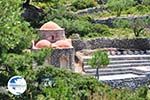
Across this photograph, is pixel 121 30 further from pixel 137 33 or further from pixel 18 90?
pixel 18 90

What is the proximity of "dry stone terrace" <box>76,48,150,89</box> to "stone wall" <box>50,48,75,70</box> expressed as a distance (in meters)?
0.98

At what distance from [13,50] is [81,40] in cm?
1287

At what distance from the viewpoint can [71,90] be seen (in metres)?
25.9

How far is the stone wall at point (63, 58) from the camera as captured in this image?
1428 inches

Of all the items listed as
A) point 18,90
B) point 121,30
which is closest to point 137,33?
point 121,30

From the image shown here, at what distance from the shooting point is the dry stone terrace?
1348 inches

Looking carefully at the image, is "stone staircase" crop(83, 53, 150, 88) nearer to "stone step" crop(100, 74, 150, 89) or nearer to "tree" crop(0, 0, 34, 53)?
"stone step" crop(100, 74, 150, 89)

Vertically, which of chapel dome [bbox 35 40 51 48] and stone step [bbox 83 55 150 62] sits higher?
chapel dome [bbox 35 40 51 48]

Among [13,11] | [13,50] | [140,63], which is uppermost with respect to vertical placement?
[13,11]

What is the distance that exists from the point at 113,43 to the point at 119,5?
666 cm

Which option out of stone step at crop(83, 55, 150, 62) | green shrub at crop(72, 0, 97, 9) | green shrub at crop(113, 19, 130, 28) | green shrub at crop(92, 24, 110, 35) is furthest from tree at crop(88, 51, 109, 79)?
green shrub at crop(72, 0, 97, 9)

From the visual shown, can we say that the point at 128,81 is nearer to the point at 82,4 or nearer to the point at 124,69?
the point at 124,69

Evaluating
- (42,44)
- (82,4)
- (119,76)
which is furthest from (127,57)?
(82,4)

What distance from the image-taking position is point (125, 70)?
3738cm
